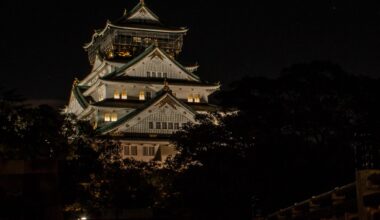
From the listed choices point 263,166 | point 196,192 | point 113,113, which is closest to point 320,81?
point 263,166

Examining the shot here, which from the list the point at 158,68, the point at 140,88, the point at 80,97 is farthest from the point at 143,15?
the point at 80,97

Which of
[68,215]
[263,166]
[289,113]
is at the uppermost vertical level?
[289,113]

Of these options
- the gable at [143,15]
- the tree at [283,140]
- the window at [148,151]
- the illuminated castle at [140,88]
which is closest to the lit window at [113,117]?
the illuminated castle at [140,88]

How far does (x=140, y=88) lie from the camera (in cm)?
7844

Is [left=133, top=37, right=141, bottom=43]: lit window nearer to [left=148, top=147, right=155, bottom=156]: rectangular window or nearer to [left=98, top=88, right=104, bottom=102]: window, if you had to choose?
[left=98, top=88, right=104, bottom=102]: window

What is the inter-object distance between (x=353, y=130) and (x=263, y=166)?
16.5 feet

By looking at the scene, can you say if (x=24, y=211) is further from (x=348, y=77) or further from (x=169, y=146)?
(x=169, y=146)

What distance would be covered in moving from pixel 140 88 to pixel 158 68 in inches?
120

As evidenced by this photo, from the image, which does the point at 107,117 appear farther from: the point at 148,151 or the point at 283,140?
the point at 283,140

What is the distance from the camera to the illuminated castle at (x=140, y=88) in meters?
72.1

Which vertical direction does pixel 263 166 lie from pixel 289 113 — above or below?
below

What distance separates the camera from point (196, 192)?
1511 inches

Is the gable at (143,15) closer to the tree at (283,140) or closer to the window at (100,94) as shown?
the window at (100,94)

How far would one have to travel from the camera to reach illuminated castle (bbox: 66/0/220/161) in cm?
7212
